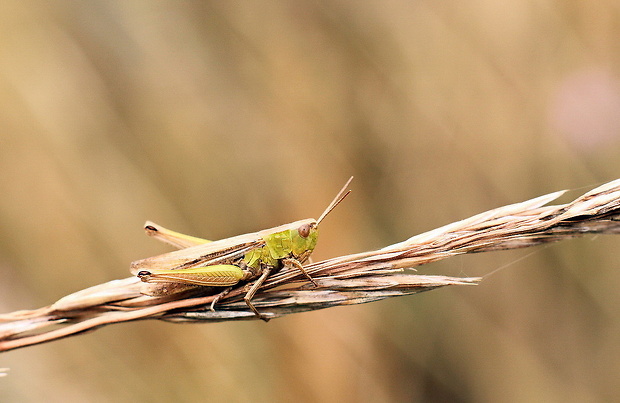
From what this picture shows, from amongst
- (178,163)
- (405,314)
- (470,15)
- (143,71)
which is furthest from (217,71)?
(405,314)

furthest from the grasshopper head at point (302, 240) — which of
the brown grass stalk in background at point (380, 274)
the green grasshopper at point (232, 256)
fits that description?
→ the brown grass stalk in background at point (380, 274)

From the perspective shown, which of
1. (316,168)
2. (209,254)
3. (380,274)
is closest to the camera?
(380,274)

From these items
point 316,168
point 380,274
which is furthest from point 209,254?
point 316,168

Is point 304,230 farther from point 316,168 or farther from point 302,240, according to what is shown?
point 316,168

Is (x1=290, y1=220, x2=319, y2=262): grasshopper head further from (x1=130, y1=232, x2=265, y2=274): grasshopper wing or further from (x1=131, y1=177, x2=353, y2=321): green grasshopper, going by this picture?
(x1=130, y1=232, x2=265, y2=274): grasshopper wing

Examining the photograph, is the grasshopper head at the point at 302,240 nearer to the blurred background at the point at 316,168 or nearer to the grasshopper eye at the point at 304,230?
the grasshopper eye at the point at 304,230

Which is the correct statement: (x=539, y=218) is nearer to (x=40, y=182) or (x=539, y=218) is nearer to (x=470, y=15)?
(x=470, y=15)
